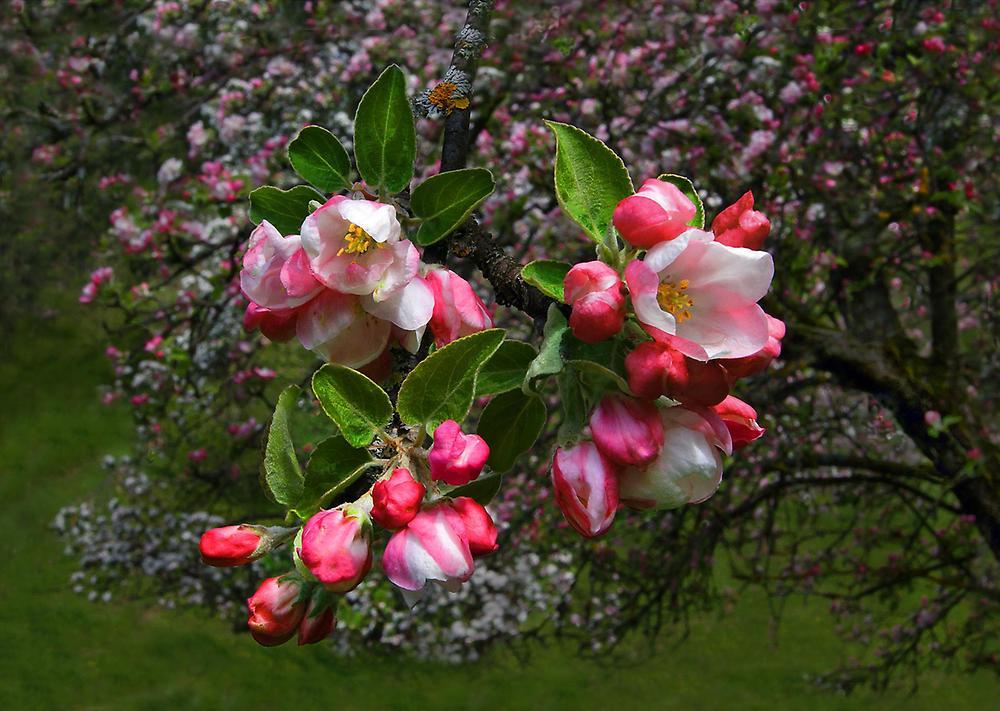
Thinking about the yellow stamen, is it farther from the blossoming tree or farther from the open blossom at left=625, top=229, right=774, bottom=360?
the open blossom at left=625, top=229, right=774, bottom=360

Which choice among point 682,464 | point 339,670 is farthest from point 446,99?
point 339,670

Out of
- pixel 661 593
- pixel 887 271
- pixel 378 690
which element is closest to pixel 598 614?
pixel 378 690

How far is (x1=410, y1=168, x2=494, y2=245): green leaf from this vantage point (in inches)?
19.5

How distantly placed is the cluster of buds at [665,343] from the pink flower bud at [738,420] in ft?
0.07

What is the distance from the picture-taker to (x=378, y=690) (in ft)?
10.2

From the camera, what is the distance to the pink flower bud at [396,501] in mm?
407

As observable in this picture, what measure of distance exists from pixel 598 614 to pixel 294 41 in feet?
8.17

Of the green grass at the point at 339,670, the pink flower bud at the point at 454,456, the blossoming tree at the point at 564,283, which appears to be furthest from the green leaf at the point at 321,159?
the green grass at the point at 339,670

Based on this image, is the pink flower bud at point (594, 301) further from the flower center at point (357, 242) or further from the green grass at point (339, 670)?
the green grass at point (339, 670)

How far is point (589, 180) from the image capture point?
48 cm

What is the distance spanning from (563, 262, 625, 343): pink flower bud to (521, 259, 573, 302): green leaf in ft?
0.07

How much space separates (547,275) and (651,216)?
66mm

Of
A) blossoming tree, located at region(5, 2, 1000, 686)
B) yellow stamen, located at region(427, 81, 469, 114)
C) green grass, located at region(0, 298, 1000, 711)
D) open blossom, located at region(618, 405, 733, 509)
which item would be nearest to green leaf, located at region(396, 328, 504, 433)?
blossoming tree, located at region(5, 2, 1000, 686)

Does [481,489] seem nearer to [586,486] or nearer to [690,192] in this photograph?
[586,486]
